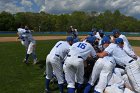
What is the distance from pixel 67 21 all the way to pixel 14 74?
320ft

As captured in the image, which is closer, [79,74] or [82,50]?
[82,50]

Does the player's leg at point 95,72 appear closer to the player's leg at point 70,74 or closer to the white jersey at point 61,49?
the player's leg at point 70,74

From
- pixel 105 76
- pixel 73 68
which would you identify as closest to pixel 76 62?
pixel 73 68

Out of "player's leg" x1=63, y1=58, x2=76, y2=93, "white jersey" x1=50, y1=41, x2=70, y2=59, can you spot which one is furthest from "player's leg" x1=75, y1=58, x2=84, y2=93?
"white jersey" x1=50, y1=41, x2=70, y2=59

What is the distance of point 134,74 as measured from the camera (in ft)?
30.0

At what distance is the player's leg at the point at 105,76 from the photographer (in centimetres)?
908

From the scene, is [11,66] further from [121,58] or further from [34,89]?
[121,58]

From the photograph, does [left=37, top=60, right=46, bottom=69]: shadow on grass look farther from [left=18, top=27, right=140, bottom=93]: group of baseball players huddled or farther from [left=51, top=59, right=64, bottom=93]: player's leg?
[left=18, top=27, right=140, bottom=93]: group of baseball players huddled

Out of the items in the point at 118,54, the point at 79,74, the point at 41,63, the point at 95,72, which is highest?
the point at 118,54

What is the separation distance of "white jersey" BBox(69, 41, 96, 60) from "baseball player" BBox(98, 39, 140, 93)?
361 mm

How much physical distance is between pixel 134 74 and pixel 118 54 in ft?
2.67

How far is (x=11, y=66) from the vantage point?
1573 centimetres

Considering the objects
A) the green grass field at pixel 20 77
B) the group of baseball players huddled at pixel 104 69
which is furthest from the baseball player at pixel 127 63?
the green grass field at pixel 20 77

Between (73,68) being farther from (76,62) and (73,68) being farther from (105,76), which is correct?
(105,76)
